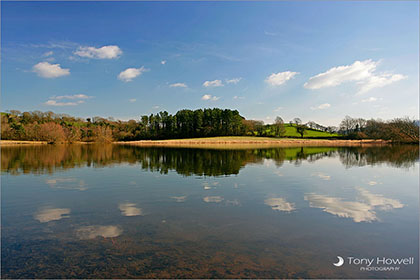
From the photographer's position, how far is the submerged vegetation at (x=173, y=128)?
11769cm

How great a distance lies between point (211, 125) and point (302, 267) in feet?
480

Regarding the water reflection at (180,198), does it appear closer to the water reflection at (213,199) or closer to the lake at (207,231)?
the lake at (207,231)

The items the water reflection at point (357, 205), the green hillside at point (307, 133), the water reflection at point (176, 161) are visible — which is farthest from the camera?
the green hillside at point (307, 133)

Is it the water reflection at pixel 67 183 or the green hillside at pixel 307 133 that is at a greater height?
the green hillside at pixel 307 133

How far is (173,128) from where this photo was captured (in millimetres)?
158125

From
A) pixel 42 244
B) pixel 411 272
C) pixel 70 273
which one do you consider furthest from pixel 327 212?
pixel 42 244

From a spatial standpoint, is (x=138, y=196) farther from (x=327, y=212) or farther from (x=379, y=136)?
(x=379, y=136)

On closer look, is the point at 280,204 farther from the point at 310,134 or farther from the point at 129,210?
the point at 310,134

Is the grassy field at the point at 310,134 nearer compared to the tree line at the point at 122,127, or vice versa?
the tree line at the point at 122,127

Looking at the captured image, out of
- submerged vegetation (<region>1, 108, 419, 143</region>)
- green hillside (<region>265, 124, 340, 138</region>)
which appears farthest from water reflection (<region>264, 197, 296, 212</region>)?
green hillside (<region>265, 124, 340, 138</region>)

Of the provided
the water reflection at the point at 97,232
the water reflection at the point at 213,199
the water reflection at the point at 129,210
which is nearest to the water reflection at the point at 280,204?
the water reflection at the point at 213,199

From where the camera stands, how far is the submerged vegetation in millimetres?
117688

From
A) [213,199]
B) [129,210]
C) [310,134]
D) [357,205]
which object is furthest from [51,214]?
[310,134]

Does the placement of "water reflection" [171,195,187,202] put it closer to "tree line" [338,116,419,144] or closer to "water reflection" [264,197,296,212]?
"water reflection" [264,197,296,212]
